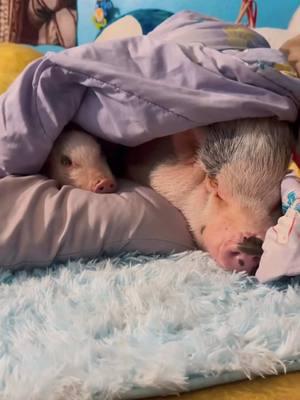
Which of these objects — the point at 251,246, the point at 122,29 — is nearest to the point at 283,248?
the point at 251,246

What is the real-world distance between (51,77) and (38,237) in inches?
9.6

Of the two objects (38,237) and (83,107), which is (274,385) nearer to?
(38,237)

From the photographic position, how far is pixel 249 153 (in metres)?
0.86

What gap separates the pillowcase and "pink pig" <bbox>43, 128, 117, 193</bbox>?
45mm

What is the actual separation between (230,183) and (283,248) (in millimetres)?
159

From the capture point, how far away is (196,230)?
0.90m

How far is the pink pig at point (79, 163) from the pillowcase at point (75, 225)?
4 centimetres

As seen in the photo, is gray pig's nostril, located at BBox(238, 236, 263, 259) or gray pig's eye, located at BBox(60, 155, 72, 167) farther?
gray pig's eye, located at BBox(60, 155, 72, 167)

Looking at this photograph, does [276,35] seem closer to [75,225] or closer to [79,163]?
[79,163]

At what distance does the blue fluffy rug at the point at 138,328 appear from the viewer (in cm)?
55

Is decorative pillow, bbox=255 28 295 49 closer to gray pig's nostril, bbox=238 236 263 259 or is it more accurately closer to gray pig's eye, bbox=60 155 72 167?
gray pig's eye, bbox=60 155 72 167

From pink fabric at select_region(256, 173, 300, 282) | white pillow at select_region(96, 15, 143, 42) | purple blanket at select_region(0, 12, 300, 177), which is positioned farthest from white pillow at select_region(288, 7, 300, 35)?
Answer: pink fabric at select_region(256, 173, 300, 282)

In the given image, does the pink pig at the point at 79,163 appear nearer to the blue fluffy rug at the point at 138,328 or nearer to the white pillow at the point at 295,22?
the blue fluffy rug at the point at 138,328

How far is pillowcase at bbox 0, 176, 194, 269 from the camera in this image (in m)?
0.83
